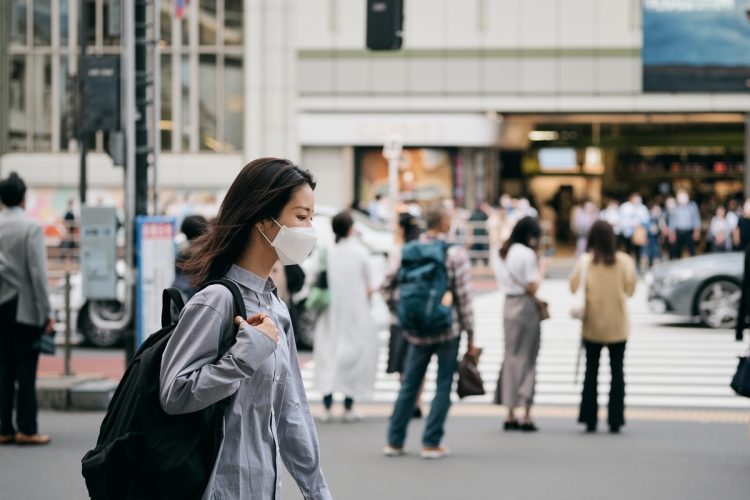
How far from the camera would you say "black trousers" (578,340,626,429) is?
10.7m

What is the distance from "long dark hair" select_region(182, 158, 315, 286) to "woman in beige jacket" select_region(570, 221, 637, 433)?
283 inches

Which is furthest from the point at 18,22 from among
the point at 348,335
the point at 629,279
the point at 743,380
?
the point at 743,380

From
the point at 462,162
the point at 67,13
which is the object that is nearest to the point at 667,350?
the point at 462,162

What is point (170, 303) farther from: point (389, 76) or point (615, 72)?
point (615, 72)

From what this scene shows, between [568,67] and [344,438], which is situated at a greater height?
[568,67]

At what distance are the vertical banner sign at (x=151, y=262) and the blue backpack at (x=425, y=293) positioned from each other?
3.04 metres

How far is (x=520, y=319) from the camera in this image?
10812 mm

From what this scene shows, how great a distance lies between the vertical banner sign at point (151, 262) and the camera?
38.2ft

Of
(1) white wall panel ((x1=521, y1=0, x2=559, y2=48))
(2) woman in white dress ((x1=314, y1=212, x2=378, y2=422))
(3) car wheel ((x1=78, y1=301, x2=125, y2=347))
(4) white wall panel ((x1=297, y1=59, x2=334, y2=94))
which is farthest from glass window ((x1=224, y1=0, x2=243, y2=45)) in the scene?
(2) woman in white dress ((x1=314, y1=212, x2=378, y2=422))

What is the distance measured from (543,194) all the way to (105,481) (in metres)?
42.9

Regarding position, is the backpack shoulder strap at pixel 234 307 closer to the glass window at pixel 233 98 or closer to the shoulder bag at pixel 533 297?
the shoulder bag at pixel 533 297

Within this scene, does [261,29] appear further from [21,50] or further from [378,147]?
[21,50]

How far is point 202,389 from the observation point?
3561 millimetres

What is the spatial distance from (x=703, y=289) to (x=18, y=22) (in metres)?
27.5
